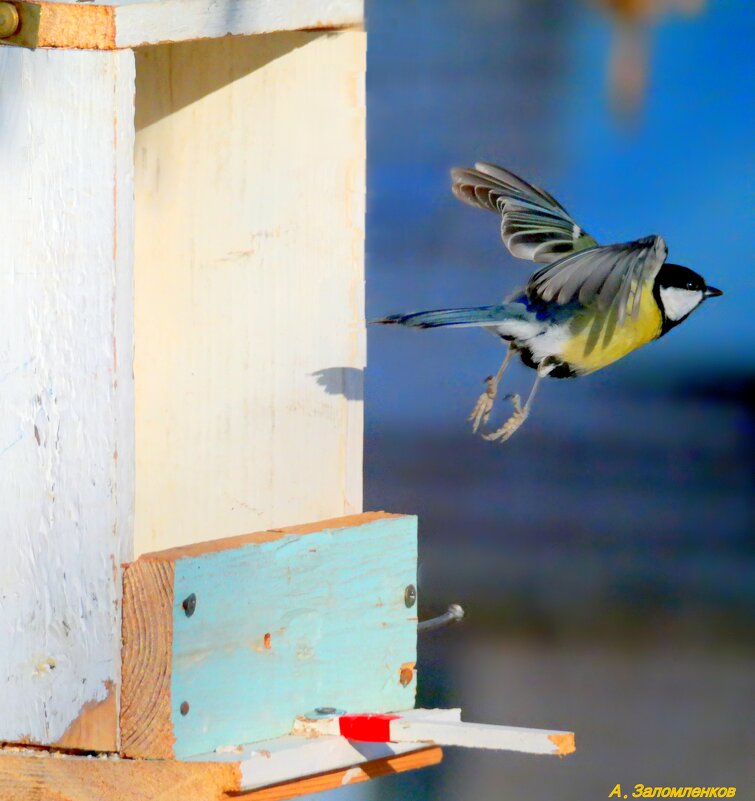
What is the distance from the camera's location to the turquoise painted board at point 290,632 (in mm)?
1152

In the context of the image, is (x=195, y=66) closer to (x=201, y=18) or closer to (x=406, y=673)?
(x=201, y=18)

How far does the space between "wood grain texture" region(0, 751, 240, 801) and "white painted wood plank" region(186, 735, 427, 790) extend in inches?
0.7

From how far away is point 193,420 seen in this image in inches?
57.4

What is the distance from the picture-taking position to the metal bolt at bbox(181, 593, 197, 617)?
44.7 inches

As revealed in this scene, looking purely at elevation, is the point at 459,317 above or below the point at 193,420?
above

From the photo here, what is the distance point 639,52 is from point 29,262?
1.64 meters

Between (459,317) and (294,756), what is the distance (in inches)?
25.9

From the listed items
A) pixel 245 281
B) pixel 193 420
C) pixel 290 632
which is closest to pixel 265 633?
pixel 290 632

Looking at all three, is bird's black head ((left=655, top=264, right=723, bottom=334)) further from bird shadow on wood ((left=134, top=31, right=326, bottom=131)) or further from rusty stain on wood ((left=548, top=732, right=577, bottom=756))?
rusty stain on wood ((left=548, top=732, right=577, bottom=756))

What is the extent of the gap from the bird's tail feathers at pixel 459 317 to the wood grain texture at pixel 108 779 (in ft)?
1.69

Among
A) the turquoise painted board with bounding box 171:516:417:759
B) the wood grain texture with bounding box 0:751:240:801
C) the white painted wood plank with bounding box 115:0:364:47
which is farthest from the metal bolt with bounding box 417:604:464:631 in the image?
the white painted wood plank with bounding box 115:0:364:47

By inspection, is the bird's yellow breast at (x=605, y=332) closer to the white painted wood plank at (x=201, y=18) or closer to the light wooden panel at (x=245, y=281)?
the light wooden panel at (x=245, y=281)

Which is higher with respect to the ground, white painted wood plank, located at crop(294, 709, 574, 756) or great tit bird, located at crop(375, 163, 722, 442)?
great tit bird, located at crop(375, 163, 722, 442)

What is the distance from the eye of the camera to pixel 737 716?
3.09 m
